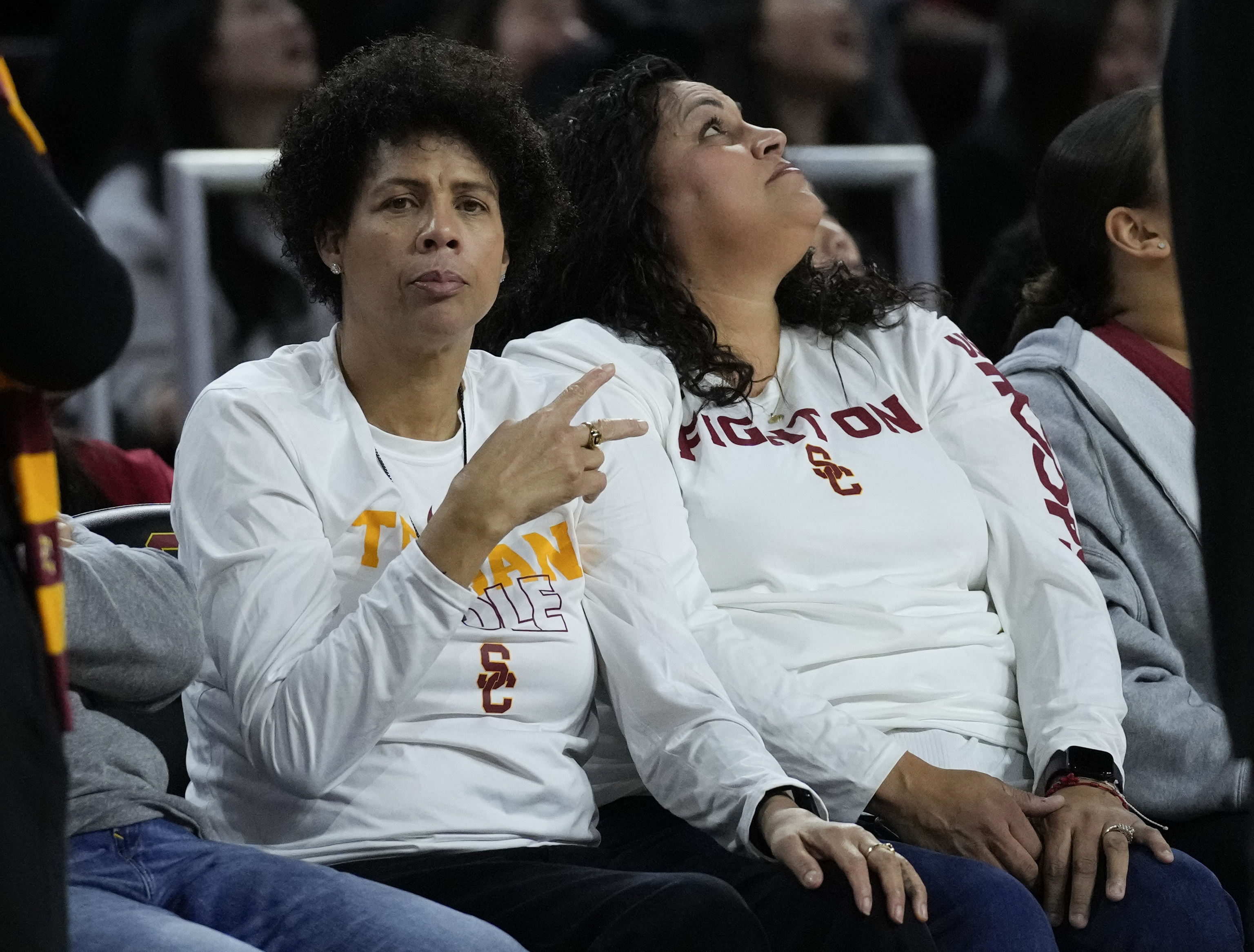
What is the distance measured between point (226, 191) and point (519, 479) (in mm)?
2184

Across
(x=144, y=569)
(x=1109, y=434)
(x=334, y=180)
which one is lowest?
(x=1109, y=434)

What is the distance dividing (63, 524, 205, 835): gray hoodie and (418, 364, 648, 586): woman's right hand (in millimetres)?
260

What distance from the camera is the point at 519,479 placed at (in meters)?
1.70

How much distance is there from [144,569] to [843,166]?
2.87 meters

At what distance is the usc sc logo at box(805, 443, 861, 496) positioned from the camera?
2.10 metres

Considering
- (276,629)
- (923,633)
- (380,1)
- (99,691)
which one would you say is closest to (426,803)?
(276,629)

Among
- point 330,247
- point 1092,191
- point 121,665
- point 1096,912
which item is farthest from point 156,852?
point 1092,191

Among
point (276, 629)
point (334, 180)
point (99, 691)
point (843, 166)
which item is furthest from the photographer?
point (843, 166)

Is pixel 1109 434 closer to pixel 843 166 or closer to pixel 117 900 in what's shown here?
pixel 117 900

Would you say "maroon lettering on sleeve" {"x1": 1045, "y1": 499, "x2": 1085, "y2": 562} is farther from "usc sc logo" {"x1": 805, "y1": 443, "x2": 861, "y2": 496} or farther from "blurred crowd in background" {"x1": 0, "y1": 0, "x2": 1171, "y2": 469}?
"blurred crowd in background" {"x1": 0, "y1": 0, "x2": 1171, "y2": 469}

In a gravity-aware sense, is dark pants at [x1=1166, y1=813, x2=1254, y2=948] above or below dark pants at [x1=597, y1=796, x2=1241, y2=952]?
below

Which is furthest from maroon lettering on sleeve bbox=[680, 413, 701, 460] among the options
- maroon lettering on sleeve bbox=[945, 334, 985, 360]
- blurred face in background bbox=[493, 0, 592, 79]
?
blurred face in background bbox=[493, 0, 592, 79]

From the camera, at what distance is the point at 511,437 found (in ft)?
5.70

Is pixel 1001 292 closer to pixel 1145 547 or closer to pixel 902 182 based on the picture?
pixel 1145 547
